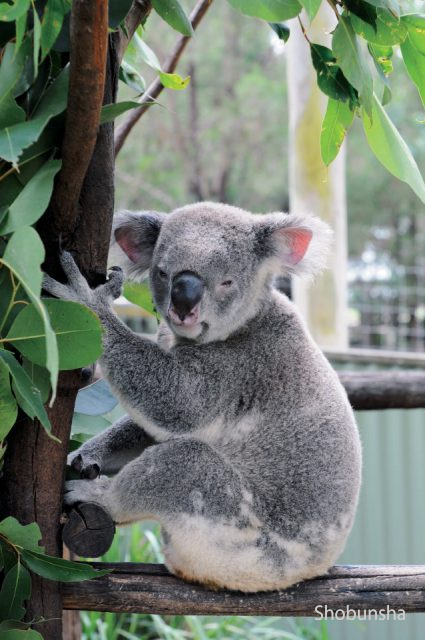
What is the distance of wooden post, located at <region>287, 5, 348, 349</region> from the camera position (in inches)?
A: 274

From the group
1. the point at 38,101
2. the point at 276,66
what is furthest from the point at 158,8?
the point at 276,66

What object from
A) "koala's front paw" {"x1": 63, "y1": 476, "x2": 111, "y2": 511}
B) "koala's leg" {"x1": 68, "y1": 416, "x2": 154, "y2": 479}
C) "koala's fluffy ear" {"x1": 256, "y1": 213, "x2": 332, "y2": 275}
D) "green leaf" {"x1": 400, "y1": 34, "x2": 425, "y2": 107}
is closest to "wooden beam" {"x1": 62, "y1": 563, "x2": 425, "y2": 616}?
"koala's front paw" {"x1": 63, "y1": 476, "x2": 111, "y2": 511}

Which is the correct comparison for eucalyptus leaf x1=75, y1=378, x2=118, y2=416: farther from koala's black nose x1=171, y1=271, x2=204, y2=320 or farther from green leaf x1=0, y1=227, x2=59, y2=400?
green leaf x1=0, y1=227, x2=59, y2=400

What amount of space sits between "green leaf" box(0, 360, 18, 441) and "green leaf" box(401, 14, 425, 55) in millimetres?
1275

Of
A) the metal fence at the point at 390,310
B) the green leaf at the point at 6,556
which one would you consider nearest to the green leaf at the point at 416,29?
the green leaf at the point at 6,556

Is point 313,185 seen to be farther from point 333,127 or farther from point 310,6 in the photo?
point 310,6

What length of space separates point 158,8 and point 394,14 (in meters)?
0.58

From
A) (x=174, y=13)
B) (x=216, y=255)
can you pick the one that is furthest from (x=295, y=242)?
(x=174, y=13)

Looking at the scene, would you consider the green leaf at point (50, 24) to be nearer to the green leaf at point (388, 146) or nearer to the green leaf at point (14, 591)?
the green leaf at point (388, 146)

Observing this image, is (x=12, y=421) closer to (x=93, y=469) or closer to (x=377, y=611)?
(x=93, y=469)

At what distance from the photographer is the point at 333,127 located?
7.04 ft

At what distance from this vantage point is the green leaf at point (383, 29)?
6.16 feet

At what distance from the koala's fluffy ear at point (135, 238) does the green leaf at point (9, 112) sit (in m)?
1.04

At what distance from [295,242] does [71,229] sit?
1.01 m
